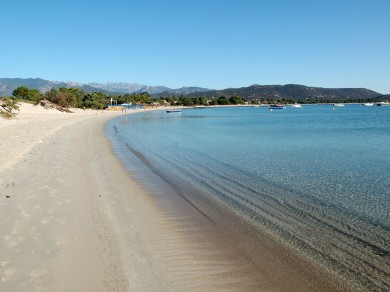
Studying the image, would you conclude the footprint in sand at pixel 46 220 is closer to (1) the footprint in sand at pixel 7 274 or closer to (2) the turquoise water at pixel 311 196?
(1) the footprint in sand at pixel 7 274

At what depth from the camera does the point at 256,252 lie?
264 inches

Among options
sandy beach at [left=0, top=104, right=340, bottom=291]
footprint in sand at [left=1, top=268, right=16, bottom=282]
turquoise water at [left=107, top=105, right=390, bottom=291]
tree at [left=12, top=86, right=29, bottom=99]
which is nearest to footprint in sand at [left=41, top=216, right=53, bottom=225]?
sandy beach at [left=0, top=104, right=340, bottom=291]

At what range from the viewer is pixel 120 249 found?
6.46 m

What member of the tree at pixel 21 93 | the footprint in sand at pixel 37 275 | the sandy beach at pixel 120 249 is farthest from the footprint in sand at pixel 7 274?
the tree at pixel 21 93

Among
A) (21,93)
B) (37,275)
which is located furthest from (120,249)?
(21,93)

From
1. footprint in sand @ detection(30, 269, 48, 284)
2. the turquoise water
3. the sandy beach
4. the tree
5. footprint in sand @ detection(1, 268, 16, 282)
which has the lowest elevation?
the turquoise water

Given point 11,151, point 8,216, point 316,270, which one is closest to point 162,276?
point 316,270

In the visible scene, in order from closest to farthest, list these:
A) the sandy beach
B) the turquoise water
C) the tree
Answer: the sandy beach → the turquoise water → the tree

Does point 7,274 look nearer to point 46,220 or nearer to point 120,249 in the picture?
point 120,249

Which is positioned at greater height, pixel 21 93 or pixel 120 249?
pixel 21 93

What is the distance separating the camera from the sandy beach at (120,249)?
5.30m

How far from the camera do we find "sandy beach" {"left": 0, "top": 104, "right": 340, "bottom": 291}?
530cm

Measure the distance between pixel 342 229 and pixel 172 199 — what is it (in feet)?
15.9

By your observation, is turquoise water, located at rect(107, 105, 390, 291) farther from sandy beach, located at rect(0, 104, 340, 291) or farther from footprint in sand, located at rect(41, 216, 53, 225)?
footprint in sand, located at rect(41, 216, 53, 225)
